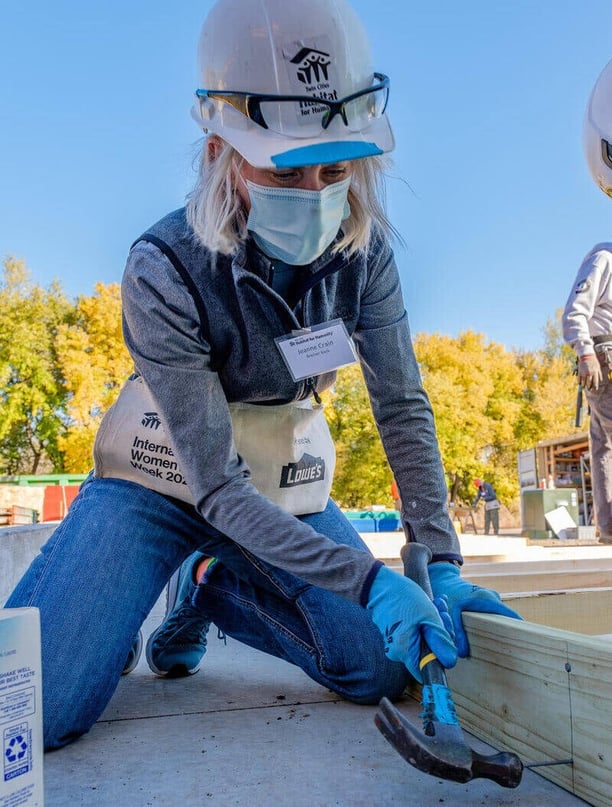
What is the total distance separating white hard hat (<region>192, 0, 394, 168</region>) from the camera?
1.72 meters

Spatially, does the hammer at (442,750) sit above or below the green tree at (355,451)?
below

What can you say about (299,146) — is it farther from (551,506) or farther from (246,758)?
(551,506)

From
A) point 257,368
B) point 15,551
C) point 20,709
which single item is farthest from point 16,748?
point 15,551

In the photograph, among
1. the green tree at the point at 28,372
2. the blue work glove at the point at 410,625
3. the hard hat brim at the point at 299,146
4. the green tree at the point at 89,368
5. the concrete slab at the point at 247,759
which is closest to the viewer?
the concrete slab at the point at 247,759

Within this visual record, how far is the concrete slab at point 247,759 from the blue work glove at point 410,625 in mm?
212

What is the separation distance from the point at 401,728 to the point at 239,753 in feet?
1.57

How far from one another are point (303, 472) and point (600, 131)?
6.88 feet

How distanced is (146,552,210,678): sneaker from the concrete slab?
0.45 feet

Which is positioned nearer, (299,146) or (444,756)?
(444,756)

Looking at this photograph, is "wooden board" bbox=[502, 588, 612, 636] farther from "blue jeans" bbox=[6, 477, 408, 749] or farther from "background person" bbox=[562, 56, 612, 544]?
"background person" bbox=[562, 56, 612, 544]

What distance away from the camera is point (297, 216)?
1760 mm

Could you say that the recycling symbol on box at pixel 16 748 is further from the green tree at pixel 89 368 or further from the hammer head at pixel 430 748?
the green tree at pixel 89 368

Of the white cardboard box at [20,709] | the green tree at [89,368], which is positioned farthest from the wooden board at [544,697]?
the green tree at [89,368]

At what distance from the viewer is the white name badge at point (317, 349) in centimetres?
195
